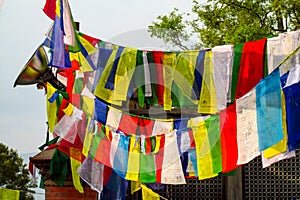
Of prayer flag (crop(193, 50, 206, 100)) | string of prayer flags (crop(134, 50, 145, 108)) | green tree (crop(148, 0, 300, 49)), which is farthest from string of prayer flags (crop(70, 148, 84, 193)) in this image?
green tree (crop(148, 0, 300, 49))

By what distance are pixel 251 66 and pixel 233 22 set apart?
41.8 feet

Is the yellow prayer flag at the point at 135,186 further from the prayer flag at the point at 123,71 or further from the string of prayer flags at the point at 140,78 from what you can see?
the prayer flag at the point at 123,71

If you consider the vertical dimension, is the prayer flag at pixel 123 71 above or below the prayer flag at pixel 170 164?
above

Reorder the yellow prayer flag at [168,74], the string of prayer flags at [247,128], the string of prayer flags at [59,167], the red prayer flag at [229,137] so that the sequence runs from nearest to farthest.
→ 1. the string of prayer flags at [247,128]
2. the red prayer flag at [229,137]
3. the yellow prayer flag at [168,74]
4. the string of prayer flags at [59,167]

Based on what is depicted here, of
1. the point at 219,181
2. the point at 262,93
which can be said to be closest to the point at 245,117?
the point at 262,93

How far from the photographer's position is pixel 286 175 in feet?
24.6

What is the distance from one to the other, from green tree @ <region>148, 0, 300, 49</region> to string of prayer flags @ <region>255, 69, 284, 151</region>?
38.5 feet

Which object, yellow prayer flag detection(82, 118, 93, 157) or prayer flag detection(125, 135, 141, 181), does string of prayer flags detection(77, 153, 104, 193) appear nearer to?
yellow prayer flag detection(82, 118, 93, 157)

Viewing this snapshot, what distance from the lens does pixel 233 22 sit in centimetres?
1925

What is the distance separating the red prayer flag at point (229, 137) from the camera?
19.5 feet

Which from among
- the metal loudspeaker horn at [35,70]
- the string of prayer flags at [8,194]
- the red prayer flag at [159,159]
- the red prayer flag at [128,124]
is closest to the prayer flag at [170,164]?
the red prayer flag at [159,159]

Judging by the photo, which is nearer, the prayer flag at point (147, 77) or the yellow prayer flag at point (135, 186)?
the prayer flag at point (147, 77)

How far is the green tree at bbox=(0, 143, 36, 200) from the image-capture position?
29.1 meters

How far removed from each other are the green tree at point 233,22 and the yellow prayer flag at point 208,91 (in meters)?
10.3
